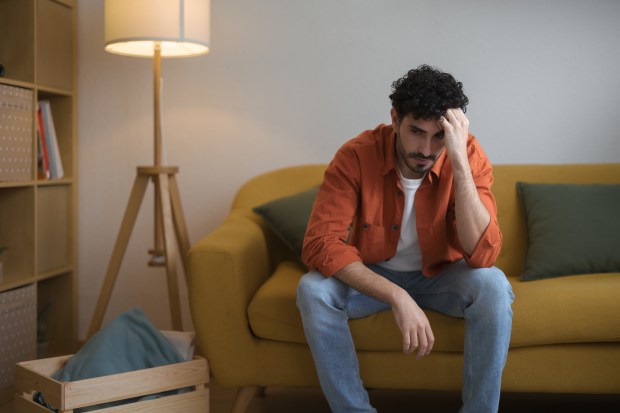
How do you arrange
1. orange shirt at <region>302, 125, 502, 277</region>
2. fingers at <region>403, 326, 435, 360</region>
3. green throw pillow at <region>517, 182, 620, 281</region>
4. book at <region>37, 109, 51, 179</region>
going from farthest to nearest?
book at <region>37, 109, 51, 179</region> → green throw pillow at <region>517, 182, 620, 281</region> → orange shirt at <region>302, 125, 502, 277</region> → fingers at <region>403, 326, 435, 360</region>

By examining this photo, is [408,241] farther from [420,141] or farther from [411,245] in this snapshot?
[420,141]

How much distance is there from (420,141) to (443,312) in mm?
491

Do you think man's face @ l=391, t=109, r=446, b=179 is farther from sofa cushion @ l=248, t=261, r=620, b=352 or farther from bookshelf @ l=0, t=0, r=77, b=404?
bookshelf @ l=0, t=0, r=77, b=404

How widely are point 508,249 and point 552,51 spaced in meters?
0.90

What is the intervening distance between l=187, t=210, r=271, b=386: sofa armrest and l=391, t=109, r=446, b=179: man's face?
59cm

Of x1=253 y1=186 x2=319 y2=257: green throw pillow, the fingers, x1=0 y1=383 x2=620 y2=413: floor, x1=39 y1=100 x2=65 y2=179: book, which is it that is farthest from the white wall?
the fingers

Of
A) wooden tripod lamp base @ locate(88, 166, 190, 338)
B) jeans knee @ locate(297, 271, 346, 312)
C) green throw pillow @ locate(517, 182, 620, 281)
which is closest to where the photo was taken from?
jeans knee @ locate(297, 271, 346, 312)

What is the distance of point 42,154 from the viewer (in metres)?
3.27

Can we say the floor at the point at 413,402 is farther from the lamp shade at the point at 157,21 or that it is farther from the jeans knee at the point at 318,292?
the lamp shade at the point at 157,21

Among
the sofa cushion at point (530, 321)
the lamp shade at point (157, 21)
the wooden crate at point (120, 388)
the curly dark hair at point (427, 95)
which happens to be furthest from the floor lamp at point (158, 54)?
the curly dark hair at point (427, 95)

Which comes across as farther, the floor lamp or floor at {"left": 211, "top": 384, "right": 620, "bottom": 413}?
the floor lamp

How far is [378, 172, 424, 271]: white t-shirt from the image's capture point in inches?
91.4

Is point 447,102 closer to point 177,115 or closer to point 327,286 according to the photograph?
point 327,286

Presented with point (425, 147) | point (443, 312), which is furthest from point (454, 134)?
point (443, 312)
